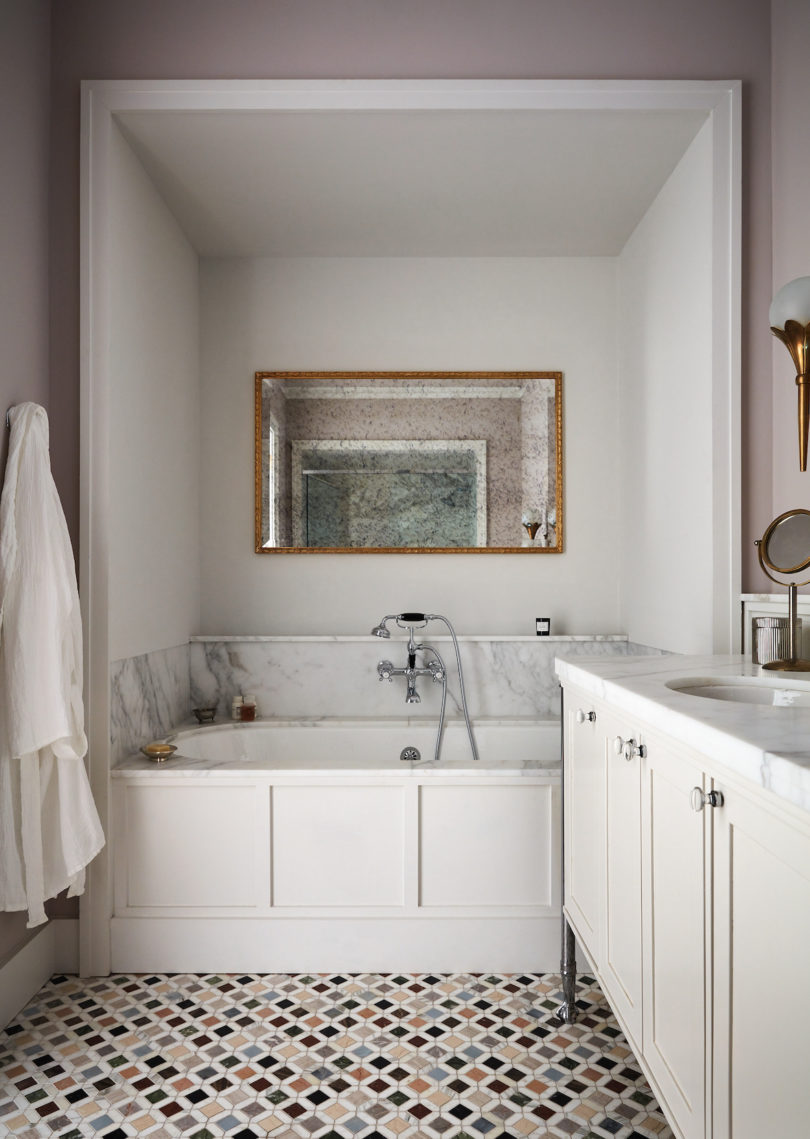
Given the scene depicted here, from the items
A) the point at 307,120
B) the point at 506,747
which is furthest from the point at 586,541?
the point at 307,120

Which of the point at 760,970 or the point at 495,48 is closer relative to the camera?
the point at 760,970

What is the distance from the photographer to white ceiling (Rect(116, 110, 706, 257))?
234 cm

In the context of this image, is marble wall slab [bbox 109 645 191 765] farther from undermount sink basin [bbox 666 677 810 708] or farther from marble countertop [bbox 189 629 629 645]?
undermount sink basin [bbox 666 677 810 708]

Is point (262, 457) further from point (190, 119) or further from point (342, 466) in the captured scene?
point (190, 119)

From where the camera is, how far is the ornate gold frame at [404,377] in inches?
128

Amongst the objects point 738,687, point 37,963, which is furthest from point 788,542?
point 37,963

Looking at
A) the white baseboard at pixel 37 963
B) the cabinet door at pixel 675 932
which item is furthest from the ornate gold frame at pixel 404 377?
the cabinet door at pixel 675 932

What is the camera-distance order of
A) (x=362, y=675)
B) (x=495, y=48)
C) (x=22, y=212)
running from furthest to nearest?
1. (x=362, y=675)
2. (x=495, y=48)
3. (x=22, y=212)

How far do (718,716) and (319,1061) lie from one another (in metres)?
1.35

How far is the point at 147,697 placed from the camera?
2.67m

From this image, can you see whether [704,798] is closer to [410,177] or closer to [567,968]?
[567,968]

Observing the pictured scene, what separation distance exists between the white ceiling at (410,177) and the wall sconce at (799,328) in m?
0.78

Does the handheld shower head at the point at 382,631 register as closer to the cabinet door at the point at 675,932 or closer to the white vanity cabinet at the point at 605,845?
the white vanity cabinet at the point at 605,845

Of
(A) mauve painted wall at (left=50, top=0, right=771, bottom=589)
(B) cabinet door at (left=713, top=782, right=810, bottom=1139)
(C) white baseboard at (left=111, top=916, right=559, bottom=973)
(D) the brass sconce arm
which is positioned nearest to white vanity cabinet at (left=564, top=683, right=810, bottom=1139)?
(B) cabinet door at (left=713, top=782, right=810, bottom=1139)
